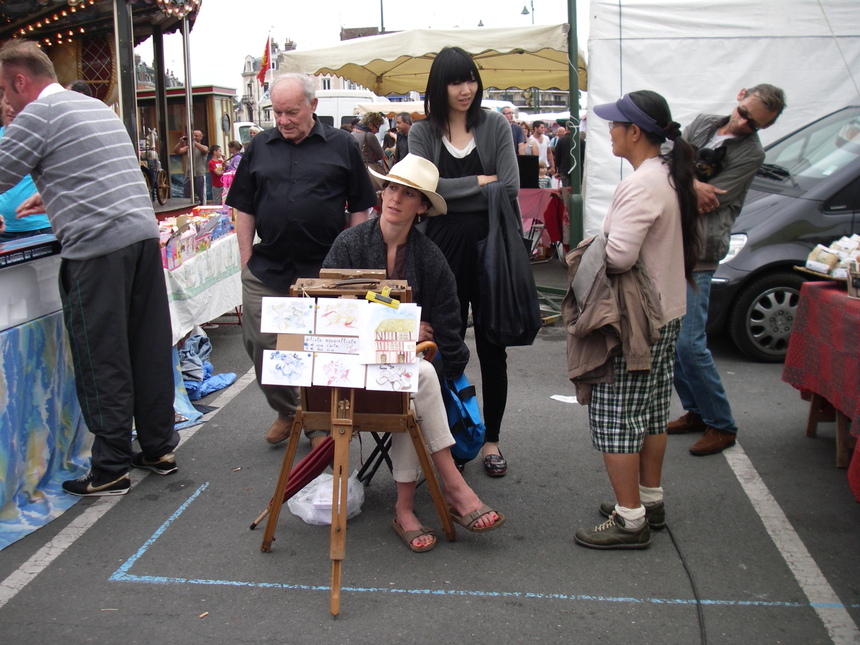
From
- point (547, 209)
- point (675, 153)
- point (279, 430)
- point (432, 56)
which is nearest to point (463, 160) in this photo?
point (675, 153)

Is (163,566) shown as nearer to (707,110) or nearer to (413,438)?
(413,438)

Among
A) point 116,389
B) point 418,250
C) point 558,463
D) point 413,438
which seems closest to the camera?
point 413,438

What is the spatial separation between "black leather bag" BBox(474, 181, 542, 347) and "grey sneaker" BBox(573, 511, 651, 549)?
0.92m

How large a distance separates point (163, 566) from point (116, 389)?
1.01 metres

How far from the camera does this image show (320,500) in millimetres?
3592

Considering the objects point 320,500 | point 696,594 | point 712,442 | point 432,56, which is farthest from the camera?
point 432,56

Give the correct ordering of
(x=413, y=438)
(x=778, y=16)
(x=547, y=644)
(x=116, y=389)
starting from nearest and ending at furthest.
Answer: (x=547, y=644) < (x=413, y=438) < (x=116, y=389) < (x=778, y=16)

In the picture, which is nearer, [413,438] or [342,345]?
[342,345]

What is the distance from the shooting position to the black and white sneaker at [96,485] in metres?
3.88

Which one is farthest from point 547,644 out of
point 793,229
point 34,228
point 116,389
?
point 793,229

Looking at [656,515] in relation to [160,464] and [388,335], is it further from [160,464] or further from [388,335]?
[160,464]

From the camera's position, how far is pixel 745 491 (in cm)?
397

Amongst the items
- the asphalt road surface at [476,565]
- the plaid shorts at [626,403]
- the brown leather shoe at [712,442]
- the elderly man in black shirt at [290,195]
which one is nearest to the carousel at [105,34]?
the elderly man in black shirt at [290,195]

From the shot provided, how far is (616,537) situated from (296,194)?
220 cm
